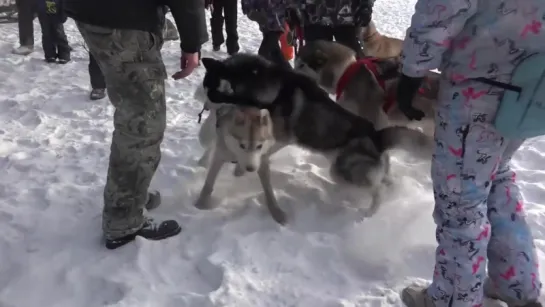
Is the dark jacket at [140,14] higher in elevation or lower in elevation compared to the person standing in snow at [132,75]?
higher

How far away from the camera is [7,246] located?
242 cm

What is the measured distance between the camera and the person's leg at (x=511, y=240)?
6.40 ft

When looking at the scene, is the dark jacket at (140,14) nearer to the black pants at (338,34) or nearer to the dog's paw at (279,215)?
the dog's paw at (279,215)

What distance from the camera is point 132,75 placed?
6.93 ft

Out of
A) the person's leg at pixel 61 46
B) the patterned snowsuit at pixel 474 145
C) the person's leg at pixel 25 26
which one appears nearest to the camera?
the patterned snowsuit at pixel 474 145

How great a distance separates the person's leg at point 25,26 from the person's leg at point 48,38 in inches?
16.9

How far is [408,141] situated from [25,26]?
492 cm

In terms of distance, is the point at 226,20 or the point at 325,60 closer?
the point at 325,60

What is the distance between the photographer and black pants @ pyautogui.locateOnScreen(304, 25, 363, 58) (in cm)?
376

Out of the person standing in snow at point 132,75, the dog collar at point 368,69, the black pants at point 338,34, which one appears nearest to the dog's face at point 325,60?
the dog collar at point 368,69

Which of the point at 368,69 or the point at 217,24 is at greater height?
the point at 368,69

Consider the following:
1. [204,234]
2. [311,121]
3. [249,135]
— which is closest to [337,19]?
[311,121]

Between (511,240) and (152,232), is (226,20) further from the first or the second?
(511,240)

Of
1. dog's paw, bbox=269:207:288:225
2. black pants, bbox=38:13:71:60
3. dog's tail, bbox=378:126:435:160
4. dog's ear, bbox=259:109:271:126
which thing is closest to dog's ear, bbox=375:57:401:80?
dog's tail, bbox=378:126:435:160
